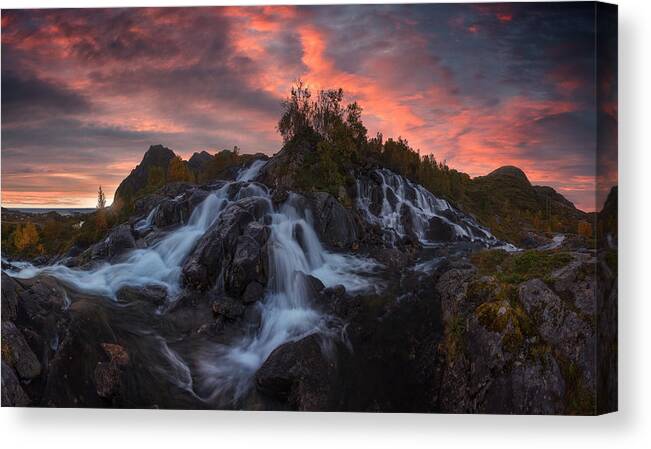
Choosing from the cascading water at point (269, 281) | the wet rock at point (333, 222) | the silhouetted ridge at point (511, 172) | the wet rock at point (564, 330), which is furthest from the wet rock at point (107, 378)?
the silhouetted ridge at point (511, 172)

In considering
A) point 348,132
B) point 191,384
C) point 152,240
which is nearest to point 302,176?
point 348,132

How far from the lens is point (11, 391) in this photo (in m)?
6.33

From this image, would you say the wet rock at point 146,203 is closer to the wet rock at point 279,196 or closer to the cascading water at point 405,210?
the wet rock at point 279,196

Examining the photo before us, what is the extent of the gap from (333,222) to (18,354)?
157 inches

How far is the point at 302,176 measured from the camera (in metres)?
6.49

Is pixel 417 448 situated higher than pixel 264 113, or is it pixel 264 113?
pixel 264 113

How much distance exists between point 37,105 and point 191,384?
150 inches

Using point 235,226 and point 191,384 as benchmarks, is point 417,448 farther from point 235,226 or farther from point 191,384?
point 235,226

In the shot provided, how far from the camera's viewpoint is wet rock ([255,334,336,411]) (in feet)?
19.7

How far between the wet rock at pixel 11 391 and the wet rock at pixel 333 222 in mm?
3929

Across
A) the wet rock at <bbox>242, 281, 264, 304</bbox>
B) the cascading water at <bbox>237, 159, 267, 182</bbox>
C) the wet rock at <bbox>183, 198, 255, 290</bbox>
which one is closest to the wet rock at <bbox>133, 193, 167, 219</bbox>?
the wet rock at <bbox>183, 198, 255, 290</bbox>

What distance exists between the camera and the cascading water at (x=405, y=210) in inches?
254

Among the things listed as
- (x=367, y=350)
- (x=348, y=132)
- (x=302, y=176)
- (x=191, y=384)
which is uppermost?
(x=348, y=132)

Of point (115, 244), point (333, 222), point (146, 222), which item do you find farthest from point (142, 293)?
point (333, 222)
